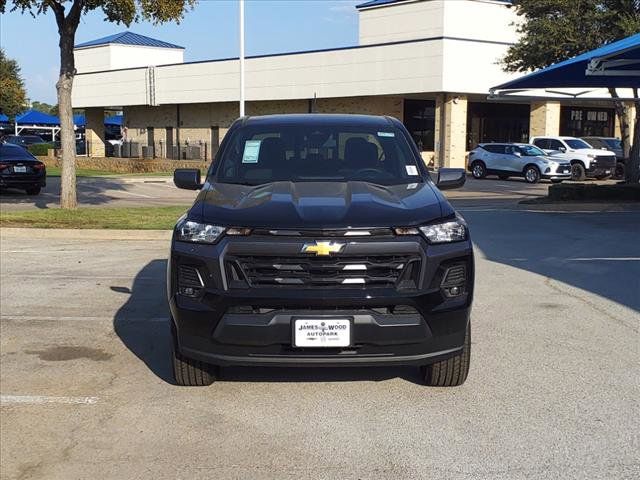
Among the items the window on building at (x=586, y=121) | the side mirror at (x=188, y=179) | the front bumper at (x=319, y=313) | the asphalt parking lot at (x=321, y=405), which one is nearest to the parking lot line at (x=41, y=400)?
the asphalt parking lot at (x=321, y=405)

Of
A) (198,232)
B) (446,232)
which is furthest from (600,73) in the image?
(198,232)

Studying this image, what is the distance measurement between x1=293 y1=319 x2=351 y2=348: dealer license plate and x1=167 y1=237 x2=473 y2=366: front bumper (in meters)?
0.03

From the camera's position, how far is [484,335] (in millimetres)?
6812

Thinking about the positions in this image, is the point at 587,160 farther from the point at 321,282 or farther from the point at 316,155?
the point at 321,282

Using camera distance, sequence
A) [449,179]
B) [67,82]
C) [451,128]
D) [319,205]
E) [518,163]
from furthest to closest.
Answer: [451,128] → [518,163] → [67,82] → [449,179] → [319,205]

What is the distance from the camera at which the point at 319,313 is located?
14.8 feet

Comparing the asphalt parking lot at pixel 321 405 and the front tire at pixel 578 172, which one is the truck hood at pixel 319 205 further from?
the front tire at pixel 578 172

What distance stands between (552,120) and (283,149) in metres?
37.1

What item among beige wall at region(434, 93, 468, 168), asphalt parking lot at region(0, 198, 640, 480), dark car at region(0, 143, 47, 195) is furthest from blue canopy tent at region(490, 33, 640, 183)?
beige wall at region(434, 93, 468, 168)

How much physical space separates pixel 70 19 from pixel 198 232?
40.7ft

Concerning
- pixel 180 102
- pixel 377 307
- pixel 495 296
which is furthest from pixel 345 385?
pixel 180 102

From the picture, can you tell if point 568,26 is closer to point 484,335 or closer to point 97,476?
point 484,335

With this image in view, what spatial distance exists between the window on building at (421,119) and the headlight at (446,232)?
38.5 m

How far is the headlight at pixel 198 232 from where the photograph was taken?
186 inches
